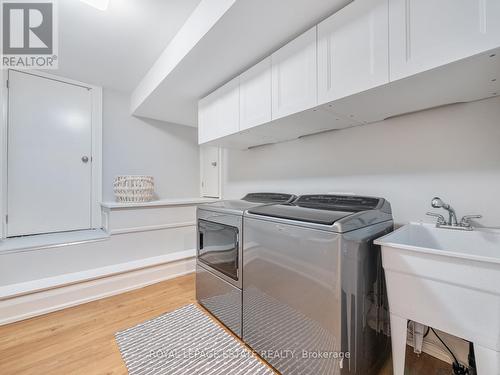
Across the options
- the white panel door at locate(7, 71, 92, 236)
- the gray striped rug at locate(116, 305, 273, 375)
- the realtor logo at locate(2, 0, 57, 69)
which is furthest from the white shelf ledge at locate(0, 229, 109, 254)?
the realtor logo at locate(2, 0, 57, 69)

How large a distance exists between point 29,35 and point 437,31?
8.88ft

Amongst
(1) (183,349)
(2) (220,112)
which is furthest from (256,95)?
(1) (183,349)

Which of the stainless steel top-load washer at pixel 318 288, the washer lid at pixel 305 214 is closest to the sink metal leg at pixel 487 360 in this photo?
the stainless steel top-load washer at pixel 318 288

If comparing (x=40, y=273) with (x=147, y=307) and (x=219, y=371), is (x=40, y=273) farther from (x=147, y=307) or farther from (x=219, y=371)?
(x=219, y=371)

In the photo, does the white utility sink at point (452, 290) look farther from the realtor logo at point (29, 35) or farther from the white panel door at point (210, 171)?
the realtor logo at point (29, 35)

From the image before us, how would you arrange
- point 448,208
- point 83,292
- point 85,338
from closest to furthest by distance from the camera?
point 448,208
point 85,338
point 83,292

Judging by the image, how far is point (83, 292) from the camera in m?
1.98

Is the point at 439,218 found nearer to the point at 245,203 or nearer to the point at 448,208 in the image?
the point at 448,208

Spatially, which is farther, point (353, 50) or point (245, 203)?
point (245, 203)

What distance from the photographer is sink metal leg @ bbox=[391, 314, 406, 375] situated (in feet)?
3.25

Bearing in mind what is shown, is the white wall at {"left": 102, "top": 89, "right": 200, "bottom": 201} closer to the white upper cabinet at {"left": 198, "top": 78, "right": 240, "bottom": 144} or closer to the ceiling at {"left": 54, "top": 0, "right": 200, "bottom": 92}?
the ceiling at {"left": 54, "top": 0, "right": 200, "bottom": 92}

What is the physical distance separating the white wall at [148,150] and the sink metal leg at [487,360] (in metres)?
3.24

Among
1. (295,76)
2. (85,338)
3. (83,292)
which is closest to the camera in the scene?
(295,76)

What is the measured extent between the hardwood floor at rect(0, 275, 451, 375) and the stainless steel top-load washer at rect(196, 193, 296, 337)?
379mm
